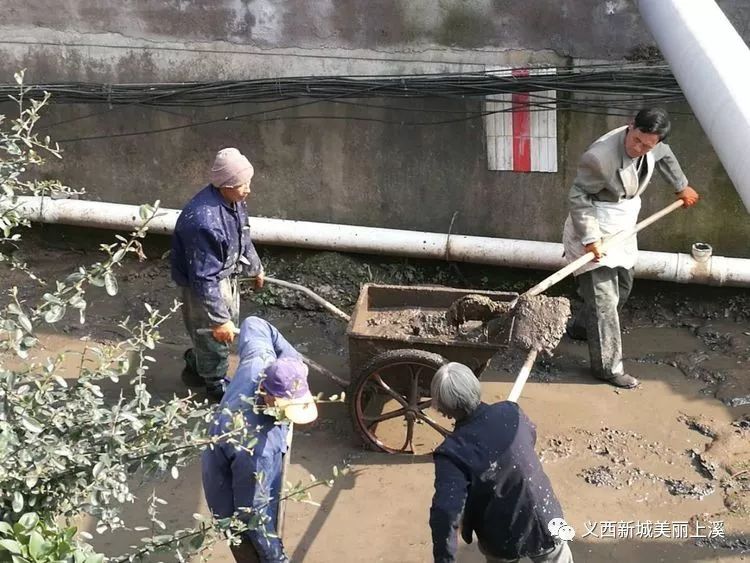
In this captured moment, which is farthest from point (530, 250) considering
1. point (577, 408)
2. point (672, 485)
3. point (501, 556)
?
point (501, 556)

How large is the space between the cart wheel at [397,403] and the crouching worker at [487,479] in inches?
52.7

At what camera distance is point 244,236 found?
18.4ft

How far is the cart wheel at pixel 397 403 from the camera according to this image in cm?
503

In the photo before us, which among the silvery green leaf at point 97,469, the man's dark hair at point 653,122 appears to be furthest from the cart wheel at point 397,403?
the silvery green leaf at point 97,469

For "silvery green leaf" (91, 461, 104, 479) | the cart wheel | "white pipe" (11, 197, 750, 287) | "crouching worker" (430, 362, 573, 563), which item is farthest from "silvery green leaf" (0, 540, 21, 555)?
"white pipe" (11, 197, 750, 287)

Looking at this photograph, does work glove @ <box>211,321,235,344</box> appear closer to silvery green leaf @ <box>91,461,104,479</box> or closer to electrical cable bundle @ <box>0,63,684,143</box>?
electrical cable bundle @ <box>0,63,684,143</box>

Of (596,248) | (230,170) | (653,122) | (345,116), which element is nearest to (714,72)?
(653,122)

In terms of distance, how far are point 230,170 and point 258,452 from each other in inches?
84.5

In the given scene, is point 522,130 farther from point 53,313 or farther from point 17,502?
point 17,502

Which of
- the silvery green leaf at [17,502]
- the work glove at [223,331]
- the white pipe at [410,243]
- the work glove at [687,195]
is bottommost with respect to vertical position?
the work glove at [223,331]

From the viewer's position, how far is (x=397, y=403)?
5.77 m

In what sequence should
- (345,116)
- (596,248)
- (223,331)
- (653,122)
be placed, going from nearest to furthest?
(653,122) → (223,331) → (596,248) → (345,116)

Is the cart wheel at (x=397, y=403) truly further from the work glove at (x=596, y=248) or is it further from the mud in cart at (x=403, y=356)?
the work glove at (x=596, y=248)

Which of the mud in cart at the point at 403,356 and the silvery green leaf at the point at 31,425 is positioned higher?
the silvery green leaf at the point at 31,425
